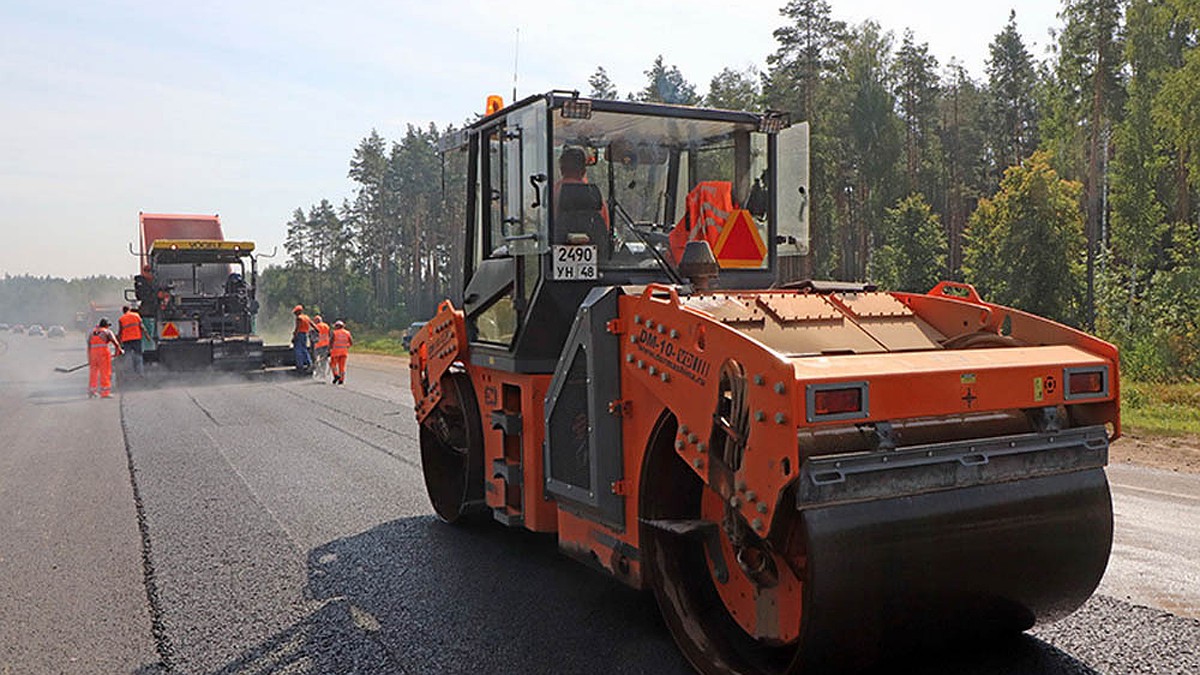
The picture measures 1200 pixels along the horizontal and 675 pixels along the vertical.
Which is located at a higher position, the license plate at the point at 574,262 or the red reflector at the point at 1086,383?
the license plate at the point at 574,262

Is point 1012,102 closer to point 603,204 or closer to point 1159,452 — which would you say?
point 1159,452

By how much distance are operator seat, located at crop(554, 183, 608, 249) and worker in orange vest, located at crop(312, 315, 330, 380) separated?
15.6 m

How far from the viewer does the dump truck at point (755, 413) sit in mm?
3111

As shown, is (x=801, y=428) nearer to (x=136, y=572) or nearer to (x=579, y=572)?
(x=579, y=572)

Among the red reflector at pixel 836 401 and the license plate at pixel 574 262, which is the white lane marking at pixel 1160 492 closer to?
the license plate at pixel 574 262

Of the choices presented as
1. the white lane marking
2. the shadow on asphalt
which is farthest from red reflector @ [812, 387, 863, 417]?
the white lane marking

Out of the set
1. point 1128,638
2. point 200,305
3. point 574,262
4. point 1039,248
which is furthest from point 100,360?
point 1039,248

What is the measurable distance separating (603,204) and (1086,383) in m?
2.42

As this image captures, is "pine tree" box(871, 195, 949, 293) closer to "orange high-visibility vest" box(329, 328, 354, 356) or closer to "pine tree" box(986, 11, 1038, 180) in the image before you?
"pine tree" box(986, 11, 1038, 180)

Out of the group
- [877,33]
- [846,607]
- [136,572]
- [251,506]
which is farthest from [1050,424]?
[877,33]

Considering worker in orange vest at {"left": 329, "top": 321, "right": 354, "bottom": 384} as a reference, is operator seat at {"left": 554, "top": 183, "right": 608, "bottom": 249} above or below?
above

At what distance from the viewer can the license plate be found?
472cm

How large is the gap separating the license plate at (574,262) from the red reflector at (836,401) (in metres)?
1.96

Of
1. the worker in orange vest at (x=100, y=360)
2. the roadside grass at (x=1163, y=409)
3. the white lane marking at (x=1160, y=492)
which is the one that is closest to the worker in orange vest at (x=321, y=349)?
the worker in orange vest at (x=100, y=360)
